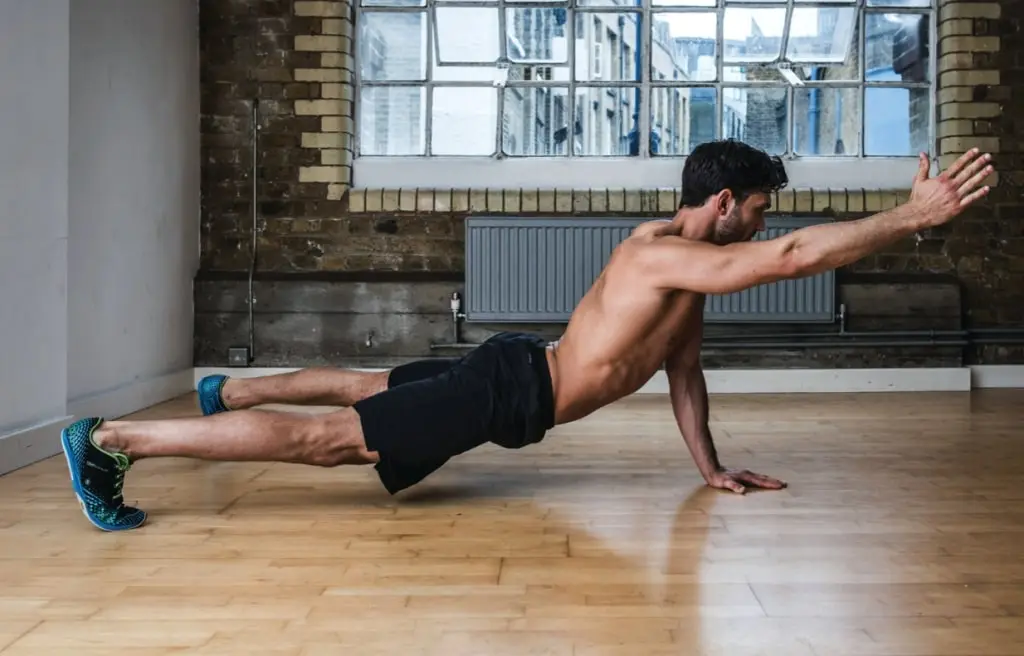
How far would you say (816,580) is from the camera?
1855 millimetres

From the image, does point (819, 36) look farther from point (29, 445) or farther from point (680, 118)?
point (29, 445)

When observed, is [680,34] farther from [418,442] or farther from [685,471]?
[418,442]

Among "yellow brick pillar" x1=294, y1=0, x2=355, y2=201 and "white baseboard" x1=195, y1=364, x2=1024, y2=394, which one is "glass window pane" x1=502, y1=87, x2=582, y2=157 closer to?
"yellow brick pillar" x1=294, y1=0, x2=355, y2=201

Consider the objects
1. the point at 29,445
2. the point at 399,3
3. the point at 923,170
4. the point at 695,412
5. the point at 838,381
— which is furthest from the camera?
the point at 399,3

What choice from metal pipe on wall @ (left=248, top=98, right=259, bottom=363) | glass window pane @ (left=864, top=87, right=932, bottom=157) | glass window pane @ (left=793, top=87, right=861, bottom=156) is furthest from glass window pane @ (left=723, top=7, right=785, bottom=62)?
metal pipe on wall @ (left=248, top=98, right=259, bottom=363)

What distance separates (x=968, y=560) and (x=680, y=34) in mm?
4588

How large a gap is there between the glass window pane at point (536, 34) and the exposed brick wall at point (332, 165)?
88 centimetres

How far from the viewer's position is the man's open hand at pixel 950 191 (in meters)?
1.89

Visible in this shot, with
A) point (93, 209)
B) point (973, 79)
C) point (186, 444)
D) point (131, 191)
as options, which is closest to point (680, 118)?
point (973, 79)

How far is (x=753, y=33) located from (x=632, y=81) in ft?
2.62

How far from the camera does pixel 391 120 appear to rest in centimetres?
596

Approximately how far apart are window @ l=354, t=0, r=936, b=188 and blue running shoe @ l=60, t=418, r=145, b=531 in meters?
3.92

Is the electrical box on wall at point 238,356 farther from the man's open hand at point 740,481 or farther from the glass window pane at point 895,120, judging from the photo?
the glass window pane at point 895,120

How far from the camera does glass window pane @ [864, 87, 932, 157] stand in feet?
19.6
